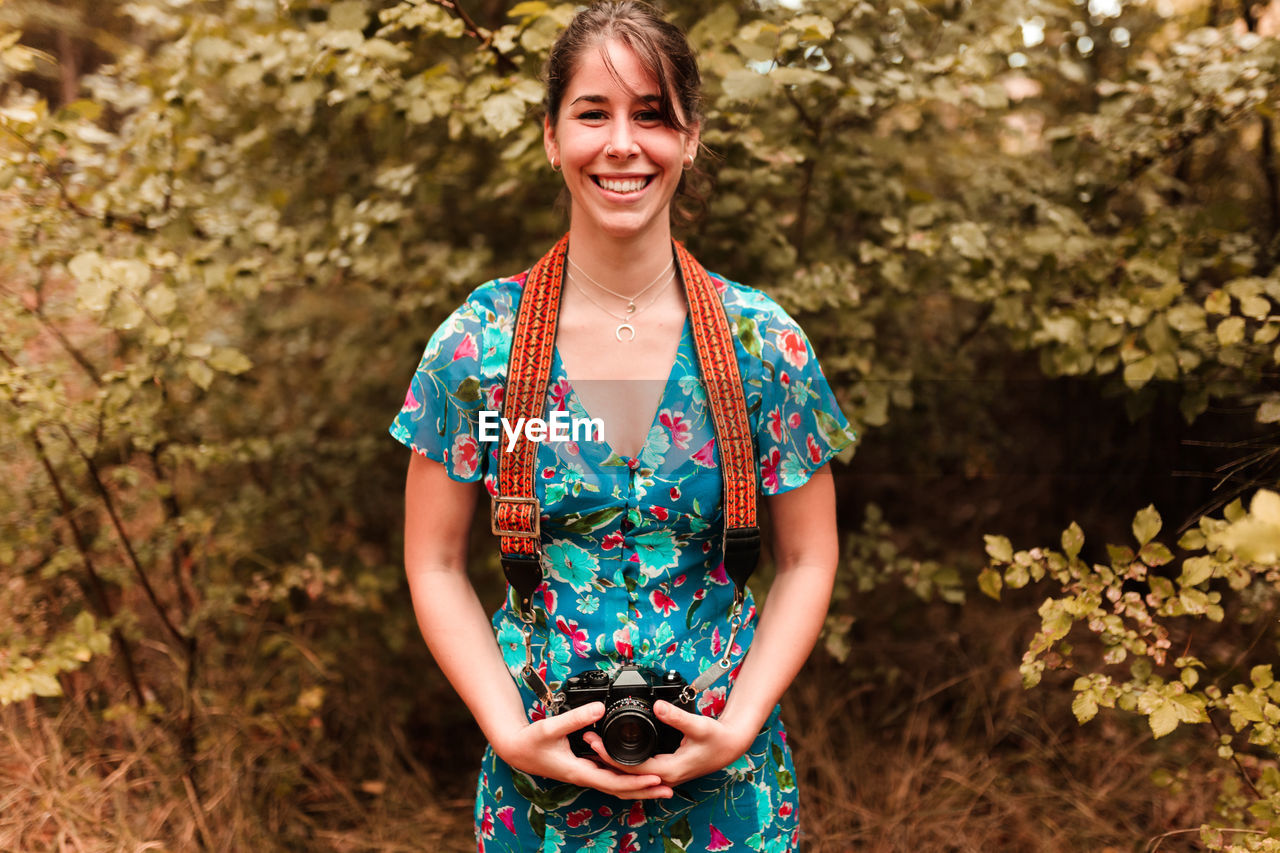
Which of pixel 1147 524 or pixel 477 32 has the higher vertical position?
pixel 477 32

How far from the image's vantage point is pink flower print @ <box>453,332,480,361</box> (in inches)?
54.9

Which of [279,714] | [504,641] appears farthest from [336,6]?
[279,714]

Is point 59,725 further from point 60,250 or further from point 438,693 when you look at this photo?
point 60,250

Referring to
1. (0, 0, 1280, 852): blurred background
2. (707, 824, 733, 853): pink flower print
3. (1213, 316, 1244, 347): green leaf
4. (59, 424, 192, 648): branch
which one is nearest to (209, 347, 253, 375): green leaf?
(0, 0, 1280, 852): blurred background

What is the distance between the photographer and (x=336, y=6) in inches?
83.5

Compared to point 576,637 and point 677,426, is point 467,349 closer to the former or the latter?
point 677,426

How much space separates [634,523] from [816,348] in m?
1.37

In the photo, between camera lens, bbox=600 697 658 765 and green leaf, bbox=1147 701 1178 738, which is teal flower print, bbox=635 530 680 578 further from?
green leaf, bbox=1147 701 1178 738

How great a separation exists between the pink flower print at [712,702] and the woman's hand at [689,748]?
70 mm

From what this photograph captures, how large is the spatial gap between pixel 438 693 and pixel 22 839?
50.9 inches

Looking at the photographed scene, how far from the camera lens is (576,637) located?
141 centimetres

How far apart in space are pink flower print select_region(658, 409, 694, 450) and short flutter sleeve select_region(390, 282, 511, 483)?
0.89 ft

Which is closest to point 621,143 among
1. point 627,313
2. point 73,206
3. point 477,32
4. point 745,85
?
point 627,313

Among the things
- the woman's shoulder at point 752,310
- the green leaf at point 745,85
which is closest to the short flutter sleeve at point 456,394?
the woman's shoulder at point 752,310
